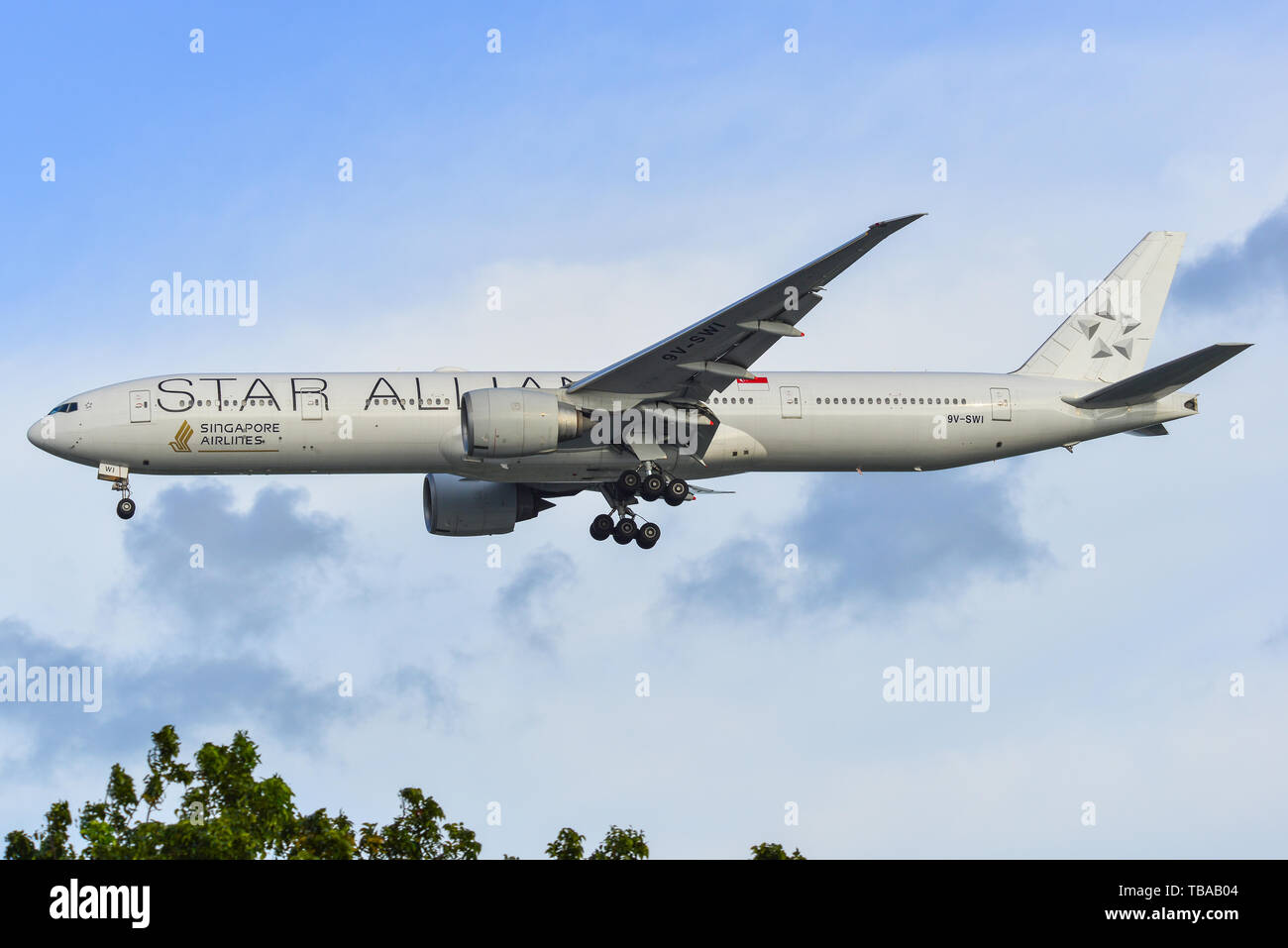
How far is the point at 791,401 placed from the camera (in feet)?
150

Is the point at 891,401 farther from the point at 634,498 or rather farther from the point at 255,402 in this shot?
the point at 255,402

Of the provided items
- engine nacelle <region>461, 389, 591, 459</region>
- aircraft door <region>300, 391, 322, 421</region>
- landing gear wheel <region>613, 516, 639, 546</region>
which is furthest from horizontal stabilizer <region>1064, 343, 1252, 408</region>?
aircraft door <region>300, 391, 322, 421</region>

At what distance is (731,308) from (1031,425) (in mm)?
13093

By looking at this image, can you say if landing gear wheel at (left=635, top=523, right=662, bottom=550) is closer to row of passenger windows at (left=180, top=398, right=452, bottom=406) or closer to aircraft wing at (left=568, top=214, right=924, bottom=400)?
aircraft wing at (left=568, top=214, right=924, bottom=400)

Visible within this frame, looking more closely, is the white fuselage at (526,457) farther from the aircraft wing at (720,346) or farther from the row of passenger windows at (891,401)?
the aircraft wing at (720,346)

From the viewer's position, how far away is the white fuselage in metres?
42.8

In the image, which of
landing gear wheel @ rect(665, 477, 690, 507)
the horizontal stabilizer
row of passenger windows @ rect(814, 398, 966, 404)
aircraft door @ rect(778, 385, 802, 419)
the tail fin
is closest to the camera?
the horizontal stabilizer

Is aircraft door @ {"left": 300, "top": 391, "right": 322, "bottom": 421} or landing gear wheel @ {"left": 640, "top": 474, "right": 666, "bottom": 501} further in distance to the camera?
landing gear wheel @ {"left": 640, "top": 474, "right": 666, "bottom": 501}

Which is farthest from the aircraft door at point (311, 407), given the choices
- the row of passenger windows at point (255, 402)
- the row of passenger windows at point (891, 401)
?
the row of passenger windows at point (891, 401)

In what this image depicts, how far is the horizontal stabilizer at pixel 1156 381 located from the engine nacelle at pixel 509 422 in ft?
56.1

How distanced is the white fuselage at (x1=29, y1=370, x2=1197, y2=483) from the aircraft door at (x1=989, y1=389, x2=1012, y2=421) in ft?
0.14
